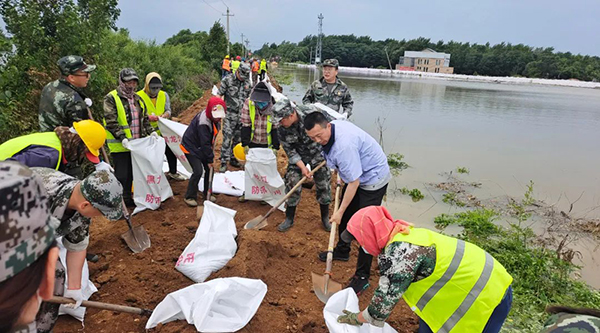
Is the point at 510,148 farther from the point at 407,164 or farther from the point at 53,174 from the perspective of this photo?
the point at 53,174

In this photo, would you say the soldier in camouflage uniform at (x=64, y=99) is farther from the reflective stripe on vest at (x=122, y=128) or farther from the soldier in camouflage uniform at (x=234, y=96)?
the soldier in camouflage uniform at (x=234, y=96)

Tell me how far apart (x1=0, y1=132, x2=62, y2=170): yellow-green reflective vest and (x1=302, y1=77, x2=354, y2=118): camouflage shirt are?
3532 millimetres

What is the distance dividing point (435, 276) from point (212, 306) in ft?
4.86

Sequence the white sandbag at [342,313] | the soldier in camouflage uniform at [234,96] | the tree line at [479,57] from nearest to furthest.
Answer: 1. the white sandbag at [342,313]
2. the soldier in camouflage uniform at [234,96]
3. the tree line at [479,57]

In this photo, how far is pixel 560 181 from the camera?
26.6 feet

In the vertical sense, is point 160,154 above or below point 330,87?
below

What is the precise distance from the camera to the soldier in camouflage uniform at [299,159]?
12.8 feet

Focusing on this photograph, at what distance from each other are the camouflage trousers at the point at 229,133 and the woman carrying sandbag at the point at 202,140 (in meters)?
1.34

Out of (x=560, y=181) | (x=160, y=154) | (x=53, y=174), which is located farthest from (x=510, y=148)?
(x=53, y=174)

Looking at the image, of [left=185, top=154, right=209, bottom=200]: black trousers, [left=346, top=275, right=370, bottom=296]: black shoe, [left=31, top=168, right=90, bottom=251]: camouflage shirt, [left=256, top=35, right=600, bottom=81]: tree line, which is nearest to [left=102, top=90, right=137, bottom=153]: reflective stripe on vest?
[left=185, top=154, right=209, bottom=200]: black trousers

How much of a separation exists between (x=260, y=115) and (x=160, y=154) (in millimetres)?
1428

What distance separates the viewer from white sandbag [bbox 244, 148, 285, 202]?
4.57 meters

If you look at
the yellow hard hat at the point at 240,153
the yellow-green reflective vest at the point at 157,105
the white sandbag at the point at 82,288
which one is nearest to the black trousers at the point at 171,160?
the yellow-green reflective vest at the point at 157,105

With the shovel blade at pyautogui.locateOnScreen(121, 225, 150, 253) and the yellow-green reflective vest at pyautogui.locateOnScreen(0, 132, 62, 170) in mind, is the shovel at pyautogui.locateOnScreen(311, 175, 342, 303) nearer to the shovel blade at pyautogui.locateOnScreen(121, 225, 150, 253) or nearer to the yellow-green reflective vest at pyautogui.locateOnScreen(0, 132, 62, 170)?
the shovel blade at pyautogui.locateOnScreen(121, 225, 150, 253)
